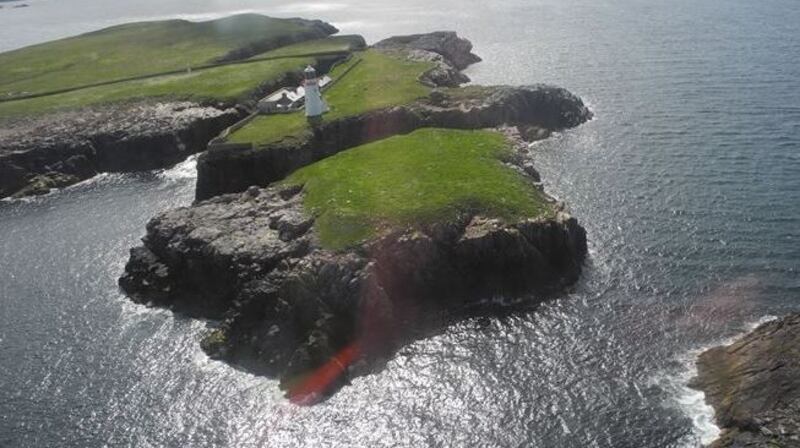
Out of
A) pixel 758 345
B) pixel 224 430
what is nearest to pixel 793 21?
pixel 758 345

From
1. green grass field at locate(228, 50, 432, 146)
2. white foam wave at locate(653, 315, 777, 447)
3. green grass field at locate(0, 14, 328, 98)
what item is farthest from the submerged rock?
green grass field at locate(0, 14, 328, 98)

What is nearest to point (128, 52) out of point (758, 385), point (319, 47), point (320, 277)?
point (319, 47)

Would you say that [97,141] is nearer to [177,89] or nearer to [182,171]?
[182,171]

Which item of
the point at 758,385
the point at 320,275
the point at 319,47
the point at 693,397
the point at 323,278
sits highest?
the point at 319,47

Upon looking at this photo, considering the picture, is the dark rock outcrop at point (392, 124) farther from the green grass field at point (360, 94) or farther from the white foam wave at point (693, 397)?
the white foam wave at point (693, 397)

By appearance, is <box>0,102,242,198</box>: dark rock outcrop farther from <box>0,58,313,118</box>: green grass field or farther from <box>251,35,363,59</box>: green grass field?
<box>251,35,363,59</box>: green grass field
